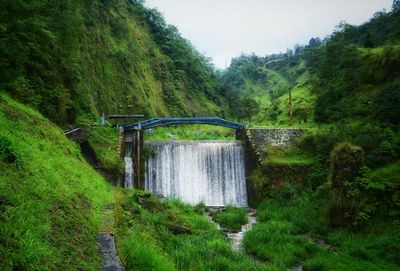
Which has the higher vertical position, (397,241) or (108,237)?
(108,237)

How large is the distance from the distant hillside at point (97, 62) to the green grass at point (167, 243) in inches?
260

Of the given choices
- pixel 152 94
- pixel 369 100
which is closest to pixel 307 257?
pixel 369 100

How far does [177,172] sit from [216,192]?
8.94 feet

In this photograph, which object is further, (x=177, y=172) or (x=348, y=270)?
(x=177, y=172)

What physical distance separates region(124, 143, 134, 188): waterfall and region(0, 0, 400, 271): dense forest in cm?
124

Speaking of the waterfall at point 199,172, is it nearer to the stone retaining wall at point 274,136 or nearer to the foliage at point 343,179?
the stone retaining wall at point 274,136

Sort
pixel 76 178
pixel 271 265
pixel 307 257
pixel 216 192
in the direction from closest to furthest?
pixel 76 178
pixel 271 265
pixel 307 257
pixel 216 192

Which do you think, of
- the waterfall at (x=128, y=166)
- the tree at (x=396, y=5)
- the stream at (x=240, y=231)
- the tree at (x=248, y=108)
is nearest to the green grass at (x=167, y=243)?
the stream at (x=240, y=231)

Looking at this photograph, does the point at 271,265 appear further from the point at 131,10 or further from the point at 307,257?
the point at 131,10

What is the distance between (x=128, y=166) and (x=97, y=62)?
12370 millimetres

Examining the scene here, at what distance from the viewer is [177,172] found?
23109mm

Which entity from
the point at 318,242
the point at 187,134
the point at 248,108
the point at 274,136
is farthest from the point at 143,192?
the point at 248,108

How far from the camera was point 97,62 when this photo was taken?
30297 mm

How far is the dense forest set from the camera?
637 cm
